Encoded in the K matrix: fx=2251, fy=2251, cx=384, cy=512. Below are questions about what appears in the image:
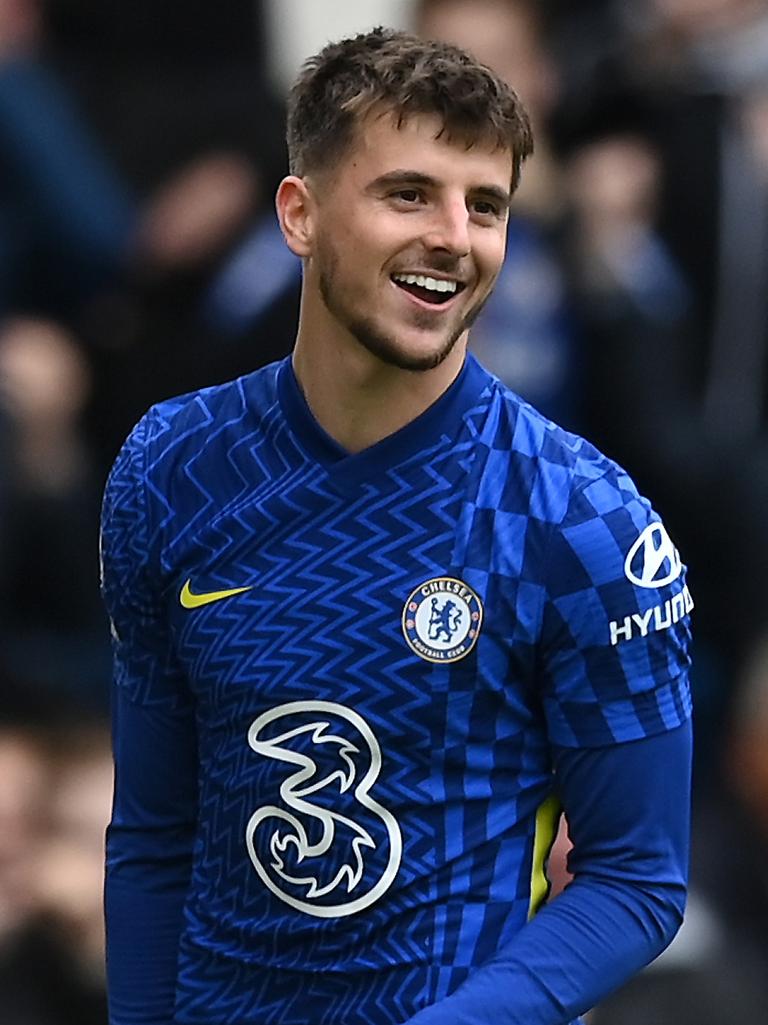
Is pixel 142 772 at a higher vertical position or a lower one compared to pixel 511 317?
lower

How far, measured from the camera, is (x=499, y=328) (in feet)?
19.3

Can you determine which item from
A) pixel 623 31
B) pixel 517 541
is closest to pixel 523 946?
pixel 517 541

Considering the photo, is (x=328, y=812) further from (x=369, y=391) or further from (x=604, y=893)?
(x=369, y=391)

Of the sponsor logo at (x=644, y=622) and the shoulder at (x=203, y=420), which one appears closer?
the sponsor logo at (x=644, y=622)

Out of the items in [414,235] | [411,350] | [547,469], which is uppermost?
[414,235]

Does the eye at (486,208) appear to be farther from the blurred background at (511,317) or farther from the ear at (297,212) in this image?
the blurred background at (511,317)

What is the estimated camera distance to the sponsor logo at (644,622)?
2662mm

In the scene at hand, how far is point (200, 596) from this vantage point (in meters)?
2.85

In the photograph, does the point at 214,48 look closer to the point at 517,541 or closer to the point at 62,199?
the point at 62,199

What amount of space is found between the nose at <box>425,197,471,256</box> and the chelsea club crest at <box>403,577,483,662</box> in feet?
1.30

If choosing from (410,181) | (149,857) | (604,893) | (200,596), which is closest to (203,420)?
(200,596)

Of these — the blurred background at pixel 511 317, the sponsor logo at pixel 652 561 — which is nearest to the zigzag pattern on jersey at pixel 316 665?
the sponsor logo at pixel 652 561

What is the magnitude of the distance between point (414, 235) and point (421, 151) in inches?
3.9

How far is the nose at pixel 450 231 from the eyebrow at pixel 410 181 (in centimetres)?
3
